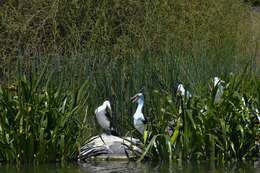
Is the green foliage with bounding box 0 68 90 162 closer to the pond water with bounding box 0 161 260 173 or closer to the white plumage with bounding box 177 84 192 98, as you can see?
the pond water with bounding box 0 161 260 173

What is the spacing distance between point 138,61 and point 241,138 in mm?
2666

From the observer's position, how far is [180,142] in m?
10.4

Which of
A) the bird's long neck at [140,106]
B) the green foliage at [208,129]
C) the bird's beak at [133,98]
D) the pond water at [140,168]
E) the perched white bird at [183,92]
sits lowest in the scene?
the pond water at [140,168]

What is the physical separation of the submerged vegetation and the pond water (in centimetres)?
22

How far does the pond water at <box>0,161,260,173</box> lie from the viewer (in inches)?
385

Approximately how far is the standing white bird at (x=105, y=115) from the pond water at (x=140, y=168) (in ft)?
3.86

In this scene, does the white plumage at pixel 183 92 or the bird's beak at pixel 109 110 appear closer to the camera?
the white plumage at pixel 183 92

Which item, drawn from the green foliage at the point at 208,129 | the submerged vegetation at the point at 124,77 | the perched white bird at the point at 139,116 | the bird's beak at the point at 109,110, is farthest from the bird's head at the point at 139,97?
the green foliage at the point at 208,129

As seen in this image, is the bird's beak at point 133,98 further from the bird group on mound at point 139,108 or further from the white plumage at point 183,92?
the white plumage at point 183,92

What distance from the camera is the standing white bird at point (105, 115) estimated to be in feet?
38.3

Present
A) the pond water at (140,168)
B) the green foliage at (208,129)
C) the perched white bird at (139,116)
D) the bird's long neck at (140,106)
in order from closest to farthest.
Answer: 1. the pond water at (140,168)
2. the green foliage at (208,129)
3. the perched white bird at (139,116)
4. the bird's long neck at (140,106)

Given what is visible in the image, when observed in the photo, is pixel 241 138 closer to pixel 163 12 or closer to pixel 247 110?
pixel 247 110

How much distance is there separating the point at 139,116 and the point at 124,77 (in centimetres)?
135

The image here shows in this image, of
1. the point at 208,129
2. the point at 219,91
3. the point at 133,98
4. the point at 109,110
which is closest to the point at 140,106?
the point at 133,98
